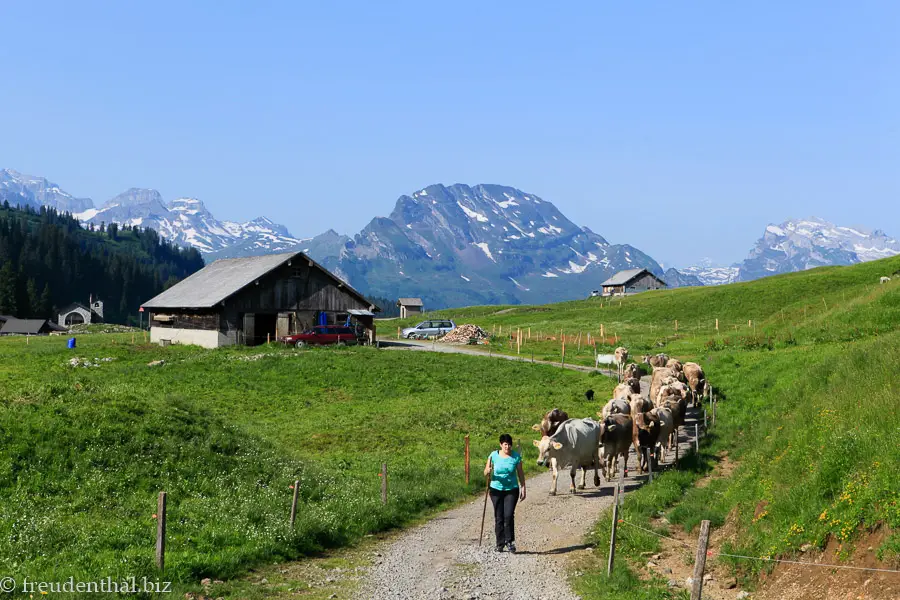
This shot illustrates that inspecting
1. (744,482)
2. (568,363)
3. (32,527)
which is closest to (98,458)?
(32,527)

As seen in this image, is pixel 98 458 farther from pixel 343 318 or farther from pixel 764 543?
pixel 343 318

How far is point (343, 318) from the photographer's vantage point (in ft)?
235

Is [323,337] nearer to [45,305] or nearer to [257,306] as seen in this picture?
[257,306]

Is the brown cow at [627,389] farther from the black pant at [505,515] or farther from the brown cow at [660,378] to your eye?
the black pant at [505,515]

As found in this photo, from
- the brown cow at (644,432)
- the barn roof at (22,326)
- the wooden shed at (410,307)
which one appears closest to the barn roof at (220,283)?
Result: the brown cow at (644,432)

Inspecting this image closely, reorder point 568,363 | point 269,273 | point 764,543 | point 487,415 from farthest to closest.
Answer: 1. point 269,273
2. point 568,363
3. point 487,415
4. point 764,543

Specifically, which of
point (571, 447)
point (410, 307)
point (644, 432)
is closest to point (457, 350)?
point (644, 432)

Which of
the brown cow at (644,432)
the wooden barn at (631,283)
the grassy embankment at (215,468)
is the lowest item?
the grassy embankment at (215,468)

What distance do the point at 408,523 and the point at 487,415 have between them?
16.4m

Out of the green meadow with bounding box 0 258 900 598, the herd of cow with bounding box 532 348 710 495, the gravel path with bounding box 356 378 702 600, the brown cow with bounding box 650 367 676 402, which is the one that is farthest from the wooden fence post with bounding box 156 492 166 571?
the brown cow with bounding box 650 367 676 402

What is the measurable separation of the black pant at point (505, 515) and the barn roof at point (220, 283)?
1882 inches

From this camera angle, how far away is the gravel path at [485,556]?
1373 cm

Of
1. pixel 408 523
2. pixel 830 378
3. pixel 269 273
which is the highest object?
pixel 269 273

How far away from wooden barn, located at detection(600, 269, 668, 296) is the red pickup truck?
4384 inches
